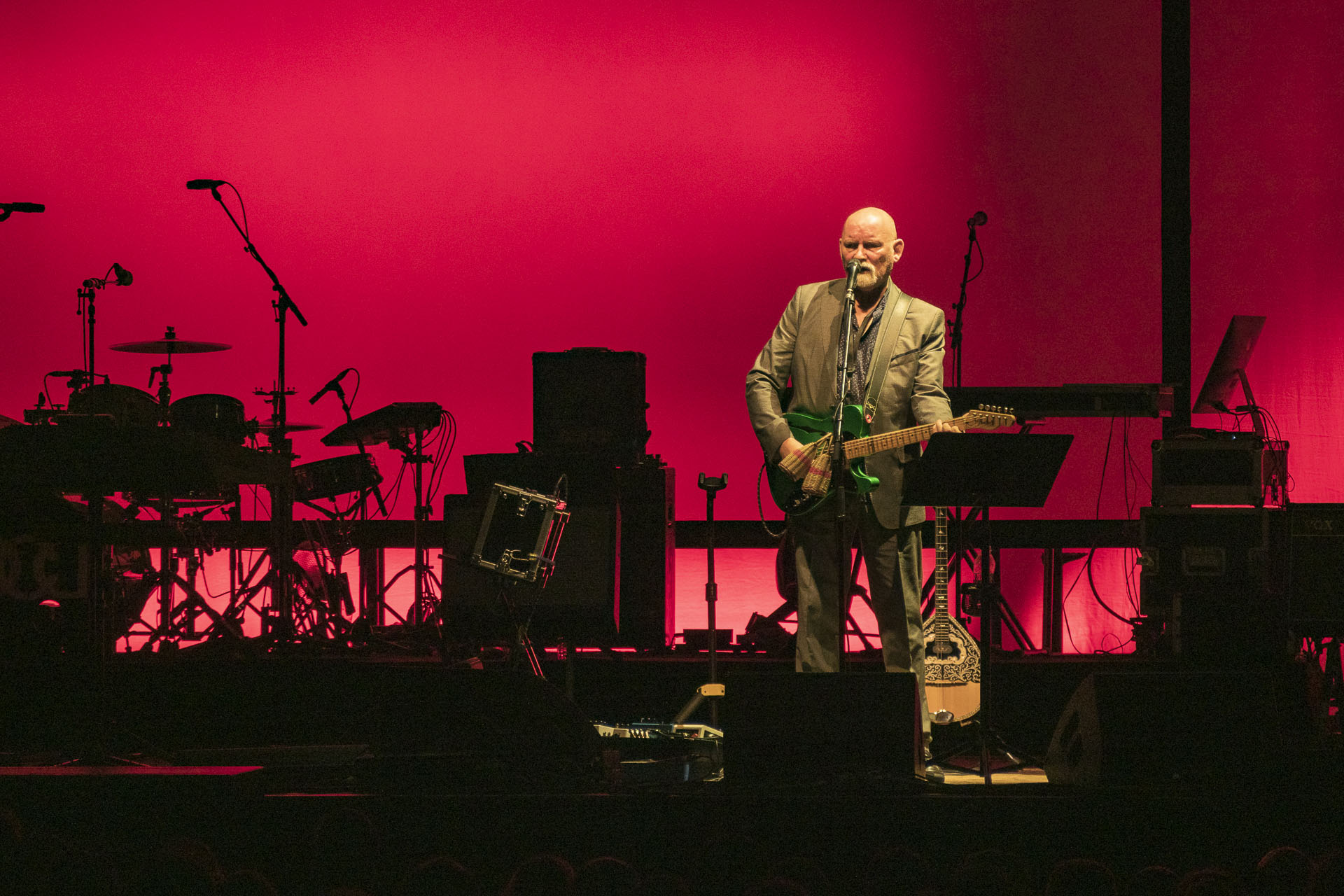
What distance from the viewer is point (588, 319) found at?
6.86 metres

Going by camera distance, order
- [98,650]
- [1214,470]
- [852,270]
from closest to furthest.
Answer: [852,270] < [98,650] < [1214,470]

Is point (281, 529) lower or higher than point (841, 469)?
lower

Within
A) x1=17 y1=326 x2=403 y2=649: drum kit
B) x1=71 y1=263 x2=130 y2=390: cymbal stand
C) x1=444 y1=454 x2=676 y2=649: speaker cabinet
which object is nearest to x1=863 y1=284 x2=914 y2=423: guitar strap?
x1=444 y1=454 x2=676 y2=649: speaker cabinet

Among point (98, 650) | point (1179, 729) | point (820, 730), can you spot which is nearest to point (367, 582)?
point (98, 650)

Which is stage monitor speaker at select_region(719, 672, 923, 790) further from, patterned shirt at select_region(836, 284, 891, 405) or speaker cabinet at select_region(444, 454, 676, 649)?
speaker cabinet at select_region(444, 454, 676, 649)

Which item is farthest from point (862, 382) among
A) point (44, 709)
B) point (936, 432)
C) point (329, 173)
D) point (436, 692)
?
point (329, 173)

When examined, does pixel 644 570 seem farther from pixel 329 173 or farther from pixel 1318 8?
pixel 1318 8

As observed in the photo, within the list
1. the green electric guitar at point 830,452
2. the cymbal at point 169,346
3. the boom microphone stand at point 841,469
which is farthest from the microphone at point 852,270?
the cymbal at point 169,346

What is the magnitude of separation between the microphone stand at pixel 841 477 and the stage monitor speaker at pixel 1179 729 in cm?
66

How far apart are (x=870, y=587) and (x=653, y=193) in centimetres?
397

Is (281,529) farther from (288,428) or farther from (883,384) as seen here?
(883,384)

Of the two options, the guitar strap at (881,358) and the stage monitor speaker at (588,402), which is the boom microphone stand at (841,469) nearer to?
the guitar strap at (881,358)

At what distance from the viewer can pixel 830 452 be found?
3.37m

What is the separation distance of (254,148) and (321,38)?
2.53 feet
